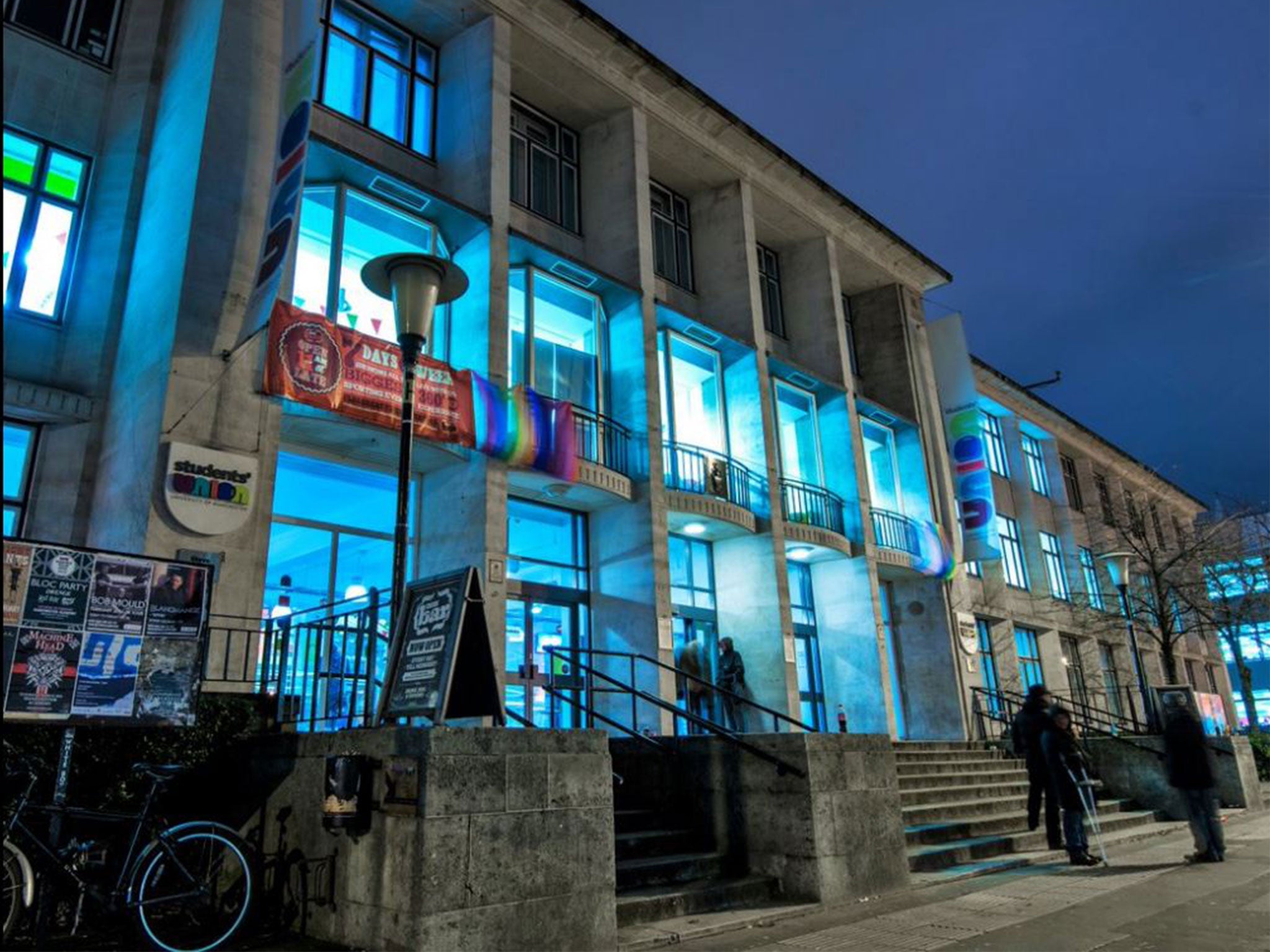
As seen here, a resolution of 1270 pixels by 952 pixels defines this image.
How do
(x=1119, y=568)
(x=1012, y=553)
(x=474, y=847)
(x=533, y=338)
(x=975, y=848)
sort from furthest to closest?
(x=1012, y=553) < (x=1119, y=568) < (x=533, y=338) < (x=975, y=848) < (x=474, y=847)

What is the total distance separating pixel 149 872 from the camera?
575cm

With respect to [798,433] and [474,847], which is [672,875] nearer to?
[474,847]

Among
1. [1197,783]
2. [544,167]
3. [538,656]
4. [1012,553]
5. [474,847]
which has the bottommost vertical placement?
[474,847]

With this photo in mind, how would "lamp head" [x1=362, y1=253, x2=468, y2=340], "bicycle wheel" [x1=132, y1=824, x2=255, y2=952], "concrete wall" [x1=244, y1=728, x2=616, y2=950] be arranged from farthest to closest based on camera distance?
"lamp head" [x1=362, y1=253, x2=468, y2=340] < "bicycle wheel" [x1=132, y1=824, x2=255, y2=952] < "concrete wall" [x1=244, y1=728, x2=616, y2=950]

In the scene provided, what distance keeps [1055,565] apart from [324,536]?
86.2ft

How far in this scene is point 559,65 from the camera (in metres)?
17.2

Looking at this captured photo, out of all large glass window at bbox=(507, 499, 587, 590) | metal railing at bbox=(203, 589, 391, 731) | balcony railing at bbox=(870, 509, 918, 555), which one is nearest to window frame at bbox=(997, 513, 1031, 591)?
balcony railing at bbox=(870, 509, 918, 555)

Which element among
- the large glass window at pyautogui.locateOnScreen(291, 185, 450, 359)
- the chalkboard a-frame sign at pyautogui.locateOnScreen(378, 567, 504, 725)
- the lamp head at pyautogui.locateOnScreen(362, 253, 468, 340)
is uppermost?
the large glass window at pyautogui.locateOnScreen(291, 185, 450, 359)

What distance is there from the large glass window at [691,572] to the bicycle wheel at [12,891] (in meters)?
13.1

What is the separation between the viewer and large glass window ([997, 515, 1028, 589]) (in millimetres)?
28078

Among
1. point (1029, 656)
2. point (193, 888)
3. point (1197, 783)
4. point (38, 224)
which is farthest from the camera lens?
point (1029, 656)

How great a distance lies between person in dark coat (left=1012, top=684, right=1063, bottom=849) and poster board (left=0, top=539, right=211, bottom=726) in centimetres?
828

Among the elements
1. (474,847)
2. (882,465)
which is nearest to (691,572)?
(882,465)

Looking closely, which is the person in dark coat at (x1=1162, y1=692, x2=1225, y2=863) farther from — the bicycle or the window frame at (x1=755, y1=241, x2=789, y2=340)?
the window frame at (x1=755, y1=241, x2=789, y2=340)
